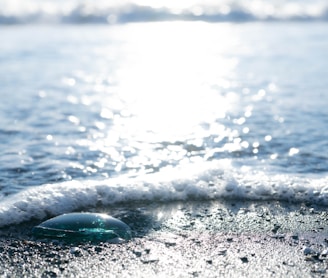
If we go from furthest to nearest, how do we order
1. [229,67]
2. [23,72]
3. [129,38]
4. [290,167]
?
[129,38]
[229,67]
[23,72]
[290,167]

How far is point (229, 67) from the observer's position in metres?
10.9

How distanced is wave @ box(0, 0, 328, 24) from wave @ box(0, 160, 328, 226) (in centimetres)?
1451

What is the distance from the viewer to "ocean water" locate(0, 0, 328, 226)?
16.2 feet

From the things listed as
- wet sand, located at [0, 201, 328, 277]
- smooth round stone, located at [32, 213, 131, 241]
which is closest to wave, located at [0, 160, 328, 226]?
wet sand, located at [0, 201, 328, 277]

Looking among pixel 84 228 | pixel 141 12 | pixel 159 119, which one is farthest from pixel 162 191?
pixel 141 12

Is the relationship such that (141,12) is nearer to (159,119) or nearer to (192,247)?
(159,119)

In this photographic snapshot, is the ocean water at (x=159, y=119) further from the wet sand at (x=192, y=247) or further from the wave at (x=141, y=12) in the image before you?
the wave at (x=141, y=12)

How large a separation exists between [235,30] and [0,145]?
1189cm

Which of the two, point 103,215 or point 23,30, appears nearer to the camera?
point 103,215

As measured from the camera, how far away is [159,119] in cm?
743

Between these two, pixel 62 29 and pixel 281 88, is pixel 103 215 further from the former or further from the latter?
pixel 62 29

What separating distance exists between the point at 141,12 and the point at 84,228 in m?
16.5

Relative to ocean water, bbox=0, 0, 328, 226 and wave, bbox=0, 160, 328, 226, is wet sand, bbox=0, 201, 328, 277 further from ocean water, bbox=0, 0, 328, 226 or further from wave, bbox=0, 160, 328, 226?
ocean water, bbox=0, 0, 328, 226

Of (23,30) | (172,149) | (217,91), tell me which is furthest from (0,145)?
(23,30)
